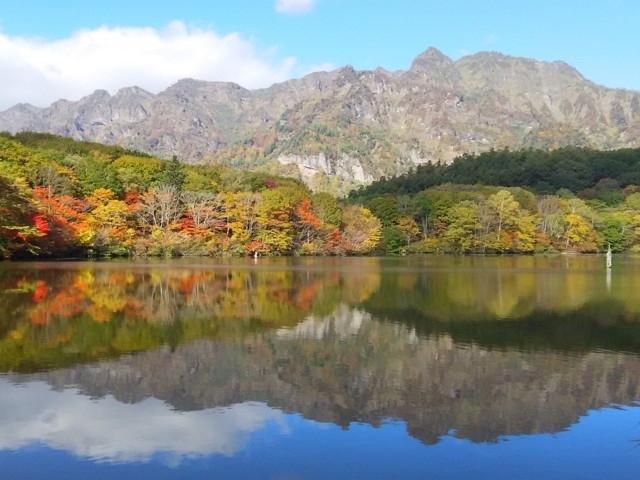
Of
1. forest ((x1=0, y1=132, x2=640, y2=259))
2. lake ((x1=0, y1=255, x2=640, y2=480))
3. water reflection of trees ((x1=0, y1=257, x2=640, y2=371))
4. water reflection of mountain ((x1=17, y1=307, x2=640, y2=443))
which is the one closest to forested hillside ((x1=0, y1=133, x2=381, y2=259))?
forest ((x1=0, y1=132, x2=640, y2=259))

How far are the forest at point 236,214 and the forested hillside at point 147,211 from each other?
13cm

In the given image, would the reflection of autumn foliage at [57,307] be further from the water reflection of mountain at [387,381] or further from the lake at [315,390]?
the water reflection of mountain at [387,381]

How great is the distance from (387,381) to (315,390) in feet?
4.77

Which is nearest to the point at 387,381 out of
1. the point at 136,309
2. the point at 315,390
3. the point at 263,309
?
the point at 315,390

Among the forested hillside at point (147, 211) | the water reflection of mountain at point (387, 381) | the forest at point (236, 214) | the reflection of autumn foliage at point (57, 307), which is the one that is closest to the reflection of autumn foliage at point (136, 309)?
the reflection of autumn foliage at point (57, 307)

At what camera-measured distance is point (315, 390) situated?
10.3 m

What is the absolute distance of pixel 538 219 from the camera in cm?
8131

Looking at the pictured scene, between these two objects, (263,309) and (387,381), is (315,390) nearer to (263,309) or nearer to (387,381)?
(387,381)

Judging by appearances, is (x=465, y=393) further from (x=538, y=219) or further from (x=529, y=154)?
(x=529, y=154)

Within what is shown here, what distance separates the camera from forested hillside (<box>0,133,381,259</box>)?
45312 millimetres

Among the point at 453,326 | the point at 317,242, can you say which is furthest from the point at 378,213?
the point at 453,326

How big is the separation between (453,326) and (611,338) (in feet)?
13.4

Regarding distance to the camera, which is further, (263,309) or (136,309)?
(263,309)

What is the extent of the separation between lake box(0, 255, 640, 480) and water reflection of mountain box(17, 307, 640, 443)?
0.15ft
